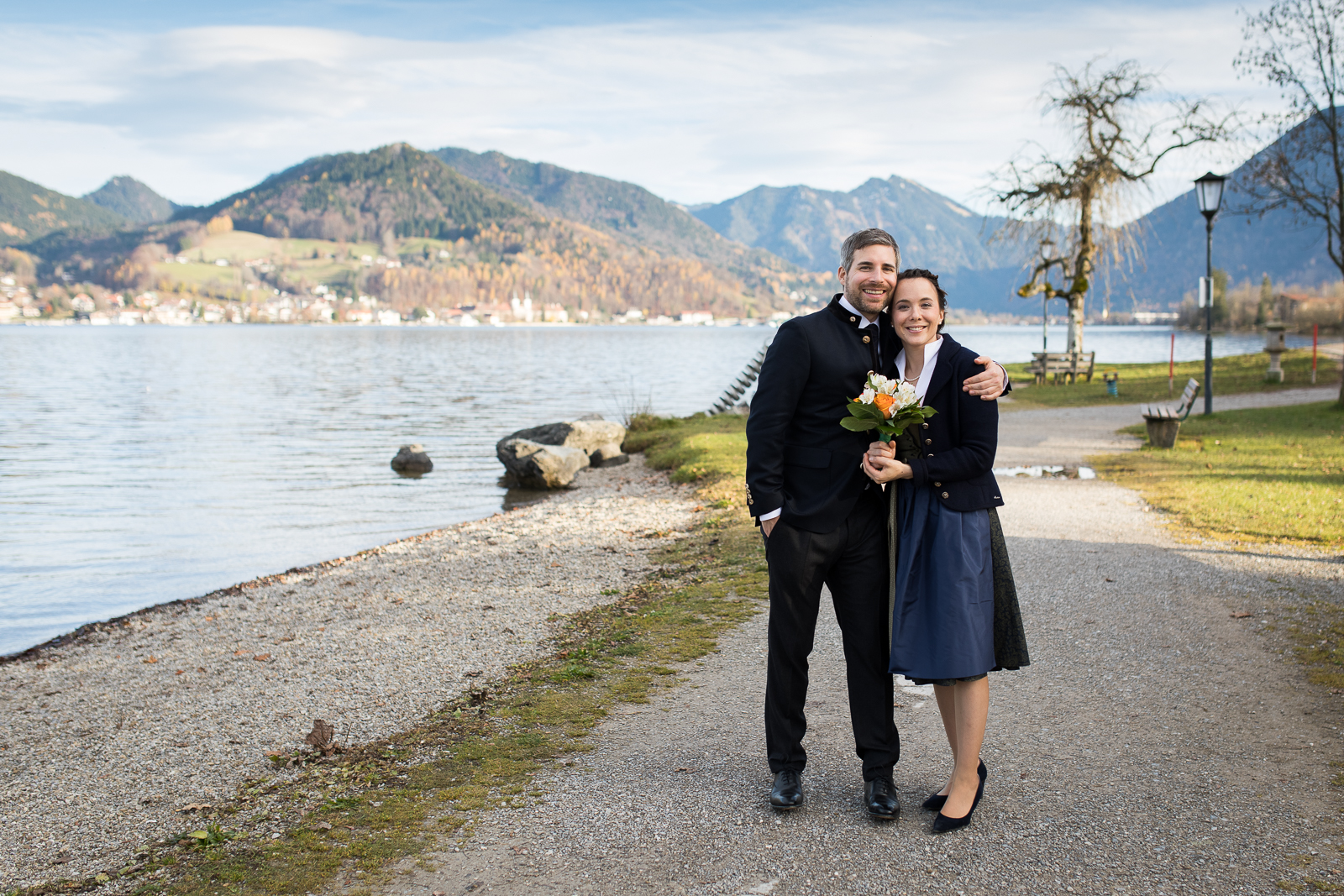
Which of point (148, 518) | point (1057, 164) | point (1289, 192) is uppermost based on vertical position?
point (1057, 164)

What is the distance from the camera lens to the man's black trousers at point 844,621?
4.06 meters

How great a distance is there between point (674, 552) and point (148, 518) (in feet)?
35.7

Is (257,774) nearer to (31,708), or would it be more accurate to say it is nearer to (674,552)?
(31,708)

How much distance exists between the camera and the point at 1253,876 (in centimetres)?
351

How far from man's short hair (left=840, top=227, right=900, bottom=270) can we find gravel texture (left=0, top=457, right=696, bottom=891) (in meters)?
3.84

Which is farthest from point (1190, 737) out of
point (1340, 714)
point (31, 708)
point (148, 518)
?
point (148, 518)

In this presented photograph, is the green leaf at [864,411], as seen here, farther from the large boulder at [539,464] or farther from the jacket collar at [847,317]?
the large boulder at [539,464]

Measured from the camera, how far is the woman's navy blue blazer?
3789 millimetres

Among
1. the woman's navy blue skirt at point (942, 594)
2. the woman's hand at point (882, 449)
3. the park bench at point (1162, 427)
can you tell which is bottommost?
the park bench at point (1162, 427)

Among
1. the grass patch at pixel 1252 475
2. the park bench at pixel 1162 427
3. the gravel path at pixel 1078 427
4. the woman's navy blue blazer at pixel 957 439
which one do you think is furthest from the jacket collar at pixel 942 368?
the park bench at pixel 1162 427

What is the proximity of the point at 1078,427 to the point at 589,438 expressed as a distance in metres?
10.8

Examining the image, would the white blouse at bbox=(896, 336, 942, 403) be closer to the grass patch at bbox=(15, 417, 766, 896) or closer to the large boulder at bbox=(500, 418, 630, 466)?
the grass patch at bbox=(15, 417, 766, 896)

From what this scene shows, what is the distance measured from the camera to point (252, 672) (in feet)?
23.8

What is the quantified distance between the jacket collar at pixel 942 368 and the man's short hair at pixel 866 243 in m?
0.39
